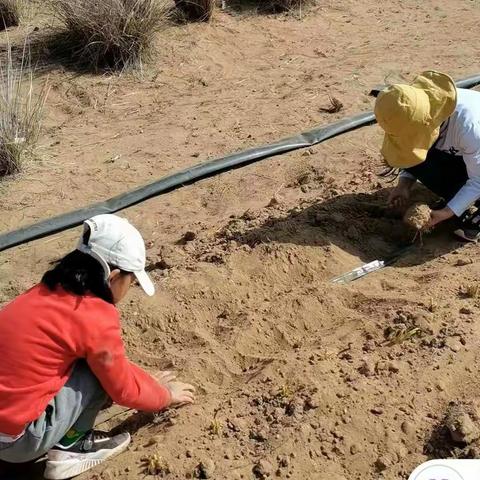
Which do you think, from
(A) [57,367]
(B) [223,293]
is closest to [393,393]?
(B) [223,293]

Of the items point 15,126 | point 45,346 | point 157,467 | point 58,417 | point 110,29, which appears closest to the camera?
point 45,346

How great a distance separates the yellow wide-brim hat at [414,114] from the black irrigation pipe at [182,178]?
3.08ft

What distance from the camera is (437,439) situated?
243cm

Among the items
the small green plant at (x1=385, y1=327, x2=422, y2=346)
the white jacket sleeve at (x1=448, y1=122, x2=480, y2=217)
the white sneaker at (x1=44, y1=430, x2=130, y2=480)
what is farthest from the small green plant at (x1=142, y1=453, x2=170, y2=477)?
the white jacket sleeve at (x1=448, y1=122, x2=480, y2=217)

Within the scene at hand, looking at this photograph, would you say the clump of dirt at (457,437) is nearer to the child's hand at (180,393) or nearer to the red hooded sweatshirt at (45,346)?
the child's hand at (180,393)

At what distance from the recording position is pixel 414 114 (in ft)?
10.0

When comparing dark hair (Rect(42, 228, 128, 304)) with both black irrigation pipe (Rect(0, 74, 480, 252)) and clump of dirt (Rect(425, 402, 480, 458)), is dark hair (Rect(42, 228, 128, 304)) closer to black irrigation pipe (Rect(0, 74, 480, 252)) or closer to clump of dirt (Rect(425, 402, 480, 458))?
clump of dirt (Rect(425, 402, 480, 458))

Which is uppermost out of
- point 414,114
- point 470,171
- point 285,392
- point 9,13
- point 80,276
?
point 414,114

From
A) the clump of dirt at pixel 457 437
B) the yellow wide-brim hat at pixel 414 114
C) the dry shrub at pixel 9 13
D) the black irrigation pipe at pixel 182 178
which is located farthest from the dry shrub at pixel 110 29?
the clump of dirt at pixel 457 437

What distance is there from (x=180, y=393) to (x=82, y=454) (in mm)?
427

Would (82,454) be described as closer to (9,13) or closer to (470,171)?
(470,171)

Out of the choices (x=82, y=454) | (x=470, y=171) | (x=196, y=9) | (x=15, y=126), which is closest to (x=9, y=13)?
(x=196, y=9)

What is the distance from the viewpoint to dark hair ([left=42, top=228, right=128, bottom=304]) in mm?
2166

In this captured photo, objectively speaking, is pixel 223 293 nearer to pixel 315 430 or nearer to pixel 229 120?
pixel 315 430
